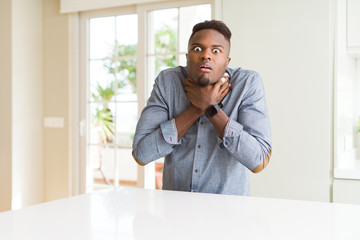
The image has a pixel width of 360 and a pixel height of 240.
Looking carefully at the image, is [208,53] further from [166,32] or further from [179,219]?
[166,32]

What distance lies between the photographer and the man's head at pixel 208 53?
1.19m

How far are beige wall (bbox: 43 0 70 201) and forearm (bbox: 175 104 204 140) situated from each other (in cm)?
249

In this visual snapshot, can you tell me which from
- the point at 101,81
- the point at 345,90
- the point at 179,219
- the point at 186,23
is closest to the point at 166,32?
the point at 186,23

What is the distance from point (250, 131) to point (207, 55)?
0.95 ft

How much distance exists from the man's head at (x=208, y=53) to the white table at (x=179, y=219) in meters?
0.39

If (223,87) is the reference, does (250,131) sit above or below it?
below

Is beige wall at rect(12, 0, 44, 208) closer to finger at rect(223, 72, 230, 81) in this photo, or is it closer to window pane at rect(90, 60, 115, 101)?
window pane at rect(90, 60, 115, 101)

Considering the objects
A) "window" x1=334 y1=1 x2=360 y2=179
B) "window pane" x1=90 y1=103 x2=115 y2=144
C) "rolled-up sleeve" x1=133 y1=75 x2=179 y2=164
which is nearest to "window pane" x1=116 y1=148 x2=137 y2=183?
"window pane" x1=90 y1=103 x2=115 y2=144

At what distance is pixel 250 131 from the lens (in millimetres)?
1241

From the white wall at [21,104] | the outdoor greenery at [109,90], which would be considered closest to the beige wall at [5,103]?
the white wall at [21,104]

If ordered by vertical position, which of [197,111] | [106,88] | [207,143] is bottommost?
[207,143]

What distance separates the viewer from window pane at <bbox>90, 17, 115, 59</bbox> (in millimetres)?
3547

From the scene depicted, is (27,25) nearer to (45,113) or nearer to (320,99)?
(45,113)

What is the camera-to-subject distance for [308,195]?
2193mm
